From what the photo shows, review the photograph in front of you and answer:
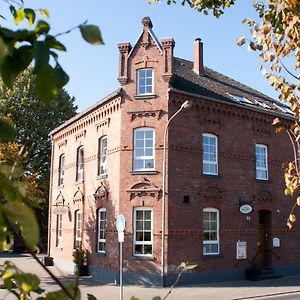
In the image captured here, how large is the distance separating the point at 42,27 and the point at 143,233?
19888mm

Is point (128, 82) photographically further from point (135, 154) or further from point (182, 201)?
point (182, 201)

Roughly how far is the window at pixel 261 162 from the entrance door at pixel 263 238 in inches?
75.1

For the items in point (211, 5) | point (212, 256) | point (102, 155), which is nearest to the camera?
point (211, 5)

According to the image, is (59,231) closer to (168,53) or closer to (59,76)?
(168,53)

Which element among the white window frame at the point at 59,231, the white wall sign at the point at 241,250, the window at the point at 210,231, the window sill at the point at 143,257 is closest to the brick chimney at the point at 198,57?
the window at the point at 210,231

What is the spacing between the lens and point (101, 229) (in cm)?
2322

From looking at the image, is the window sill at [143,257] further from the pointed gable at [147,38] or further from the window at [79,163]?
the pointed gable at [147,38]

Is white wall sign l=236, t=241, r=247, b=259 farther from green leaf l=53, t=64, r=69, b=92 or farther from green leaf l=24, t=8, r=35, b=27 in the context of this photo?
green leaf l=53, t=64, r=69, b=92

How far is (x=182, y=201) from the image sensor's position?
2061 cm

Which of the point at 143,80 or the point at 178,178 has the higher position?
the point at 143,80

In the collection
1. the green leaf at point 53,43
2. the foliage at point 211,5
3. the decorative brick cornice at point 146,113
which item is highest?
the decorative brick cornice at point 146,113

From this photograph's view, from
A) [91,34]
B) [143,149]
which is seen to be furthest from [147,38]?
[91,34]

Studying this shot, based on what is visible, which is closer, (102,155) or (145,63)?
(145,63)

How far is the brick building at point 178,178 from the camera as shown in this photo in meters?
20.5
